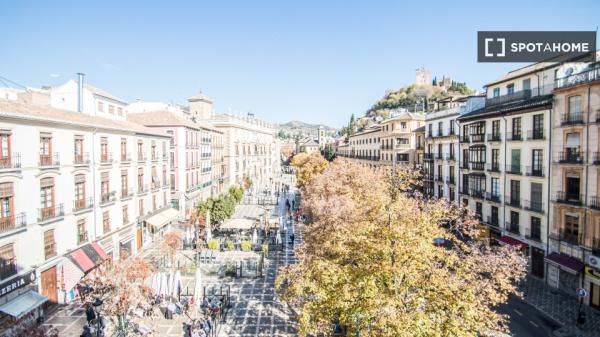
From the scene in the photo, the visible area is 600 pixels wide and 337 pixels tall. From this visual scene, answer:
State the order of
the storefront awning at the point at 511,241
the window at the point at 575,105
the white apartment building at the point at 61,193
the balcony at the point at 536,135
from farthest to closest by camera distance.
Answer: the storefront awning at the point at 511,241 < the balcony at the point at 536,135 < the window at the point at 575,105 < the white apartment building at the point at 61,193

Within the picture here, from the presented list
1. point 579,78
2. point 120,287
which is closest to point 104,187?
point 120,287

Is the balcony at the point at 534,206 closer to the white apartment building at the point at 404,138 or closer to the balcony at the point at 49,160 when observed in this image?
the white apartment building at the point at 404,138

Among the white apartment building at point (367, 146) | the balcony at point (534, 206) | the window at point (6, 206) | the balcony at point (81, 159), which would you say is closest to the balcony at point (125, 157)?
the balcony at point (81, 159)

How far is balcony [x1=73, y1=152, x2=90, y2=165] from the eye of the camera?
25117 mm

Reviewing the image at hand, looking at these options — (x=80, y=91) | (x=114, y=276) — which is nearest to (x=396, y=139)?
(x=80, y=91)

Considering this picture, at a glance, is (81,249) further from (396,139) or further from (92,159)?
(396,139)

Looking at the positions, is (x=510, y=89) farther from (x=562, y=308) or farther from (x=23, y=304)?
(x=23, y=304)

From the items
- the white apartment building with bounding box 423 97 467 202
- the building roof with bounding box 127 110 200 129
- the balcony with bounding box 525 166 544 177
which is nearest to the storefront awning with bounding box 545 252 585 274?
the balcony with bounding box 525 166 544 177

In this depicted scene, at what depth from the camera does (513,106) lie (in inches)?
1203

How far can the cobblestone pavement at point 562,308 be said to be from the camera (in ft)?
64.7

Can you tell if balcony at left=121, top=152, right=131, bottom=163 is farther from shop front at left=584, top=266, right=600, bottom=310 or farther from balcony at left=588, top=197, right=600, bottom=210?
shop front at left=584, top=266, right=600, bottom=310

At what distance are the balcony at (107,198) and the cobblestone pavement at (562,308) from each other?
3101 cm

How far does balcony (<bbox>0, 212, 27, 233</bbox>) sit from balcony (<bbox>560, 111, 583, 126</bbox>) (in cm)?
3431

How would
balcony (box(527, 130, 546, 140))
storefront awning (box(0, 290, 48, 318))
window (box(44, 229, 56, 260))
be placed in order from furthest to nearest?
balcony (box(527, 130, 546, 140)), window (box(44, 229, 56, 260)), storefront awning (box(0, 290, 48, 318))
